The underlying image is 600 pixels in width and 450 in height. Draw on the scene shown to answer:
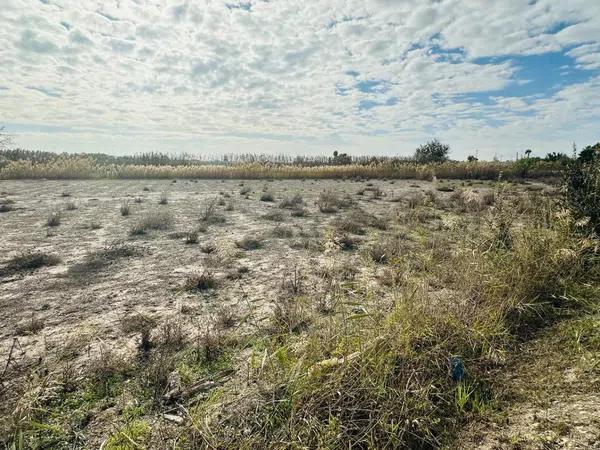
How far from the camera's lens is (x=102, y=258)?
6703mm

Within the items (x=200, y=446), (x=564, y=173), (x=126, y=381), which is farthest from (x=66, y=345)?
(x=564, y=173)

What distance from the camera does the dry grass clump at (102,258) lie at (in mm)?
6023

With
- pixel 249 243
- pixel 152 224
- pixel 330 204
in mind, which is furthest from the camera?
pixel 330 204

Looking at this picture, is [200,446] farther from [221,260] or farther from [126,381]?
[221,260]

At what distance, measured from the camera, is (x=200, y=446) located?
2.17m

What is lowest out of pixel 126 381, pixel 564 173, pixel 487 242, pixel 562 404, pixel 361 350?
pixel 126 381

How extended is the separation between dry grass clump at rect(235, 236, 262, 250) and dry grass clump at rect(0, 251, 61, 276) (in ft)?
11.0

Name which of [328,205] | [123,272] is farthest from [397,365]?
[328,205]

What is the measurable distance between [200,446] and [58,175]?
32.3 metres

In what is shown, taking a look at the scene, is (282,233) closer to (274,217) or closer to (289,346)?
(274,217)

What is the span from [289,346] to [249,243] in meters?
4.88

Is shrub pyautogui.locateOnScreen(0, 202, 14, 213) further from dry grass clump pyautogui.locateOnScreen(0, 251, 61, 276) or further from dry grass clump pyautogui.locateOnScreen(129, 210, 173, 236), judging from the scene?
dry grass clump pyautogui.locateOnScreen(0, 251, 61, 276)

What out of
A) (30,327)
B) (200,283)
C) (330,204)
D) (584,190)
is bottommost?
(30,327)

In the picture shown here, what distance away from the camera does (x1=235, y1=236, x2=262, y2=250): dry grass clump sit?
24.9 ft
